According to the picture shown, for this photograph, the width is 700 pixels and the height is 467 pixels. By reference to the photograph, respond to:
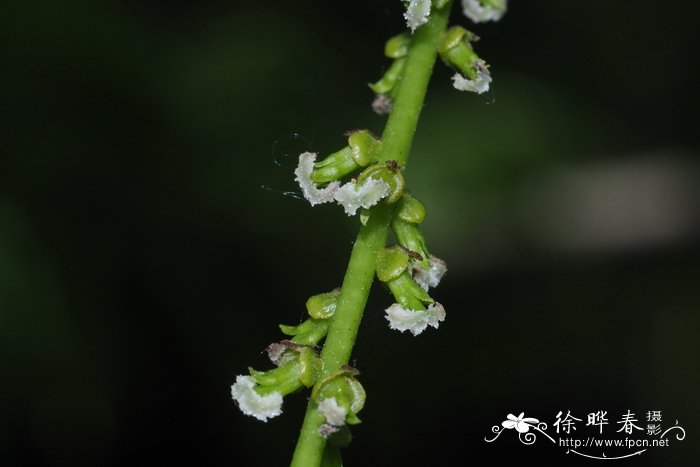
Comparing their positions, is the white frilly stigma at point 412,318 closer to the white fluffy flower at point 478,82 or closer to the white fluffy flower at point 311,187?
the white fluffy flower at point 311,187

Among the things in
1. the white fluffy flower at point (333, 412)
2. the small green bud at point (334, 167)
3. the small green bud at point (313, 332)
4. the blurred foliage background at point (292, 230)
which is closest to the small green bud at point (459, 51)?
the small green bud at point (334, 167)

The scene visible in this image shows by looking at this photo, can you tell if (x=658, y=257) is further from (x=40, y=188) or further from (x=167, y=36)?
(x=40, y=188)

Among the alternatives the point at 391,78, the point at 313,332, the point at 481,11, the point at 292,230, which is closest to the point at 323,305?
the point at 313,332

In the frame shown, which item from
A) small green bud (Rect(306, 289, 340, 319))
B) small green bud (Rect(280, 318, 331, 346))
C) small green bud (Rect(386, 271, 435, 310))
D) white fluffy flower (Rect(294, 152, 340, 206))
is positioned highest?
white fluffy flower (Rect(294, 152, 340, 206))

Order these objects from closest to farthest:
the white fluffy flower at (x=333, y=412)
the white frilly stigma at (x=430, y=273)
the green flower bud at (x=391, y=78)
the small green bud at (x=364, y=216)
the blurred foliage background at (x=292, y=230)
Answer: the white fluffy flower at (x=333, y=412)
the small green bud at (x=364, y=216)
the white frilly stigma at (x=430, y=273)
the green flower bud at (x=391, y=78)
the blurred foliage background at (x=292, y=230)

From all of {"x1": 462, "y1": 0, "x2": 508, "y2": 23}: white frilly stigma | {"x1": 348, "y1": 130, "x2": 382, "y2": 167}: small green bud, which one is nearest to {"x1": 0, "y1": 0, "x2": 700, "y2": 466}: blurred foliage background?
{"x1": 462, "y1": 0, "x2": 508, "y2": 23}: white frilly stigma

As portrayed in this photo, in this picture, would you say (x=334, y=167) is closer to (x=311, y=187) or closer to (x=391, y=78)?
(x=311, y=187)

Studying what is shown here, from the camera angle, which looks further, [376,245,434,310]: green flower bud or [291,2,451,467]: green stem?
[376,245,434,310]: green flower bud

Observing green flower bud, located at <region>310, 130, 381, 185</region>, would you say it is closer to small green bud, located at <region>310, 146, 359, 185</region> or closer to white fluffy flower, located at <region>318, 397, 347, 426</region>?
small green bud, located at <region>310, 146, 359, 185</region>
